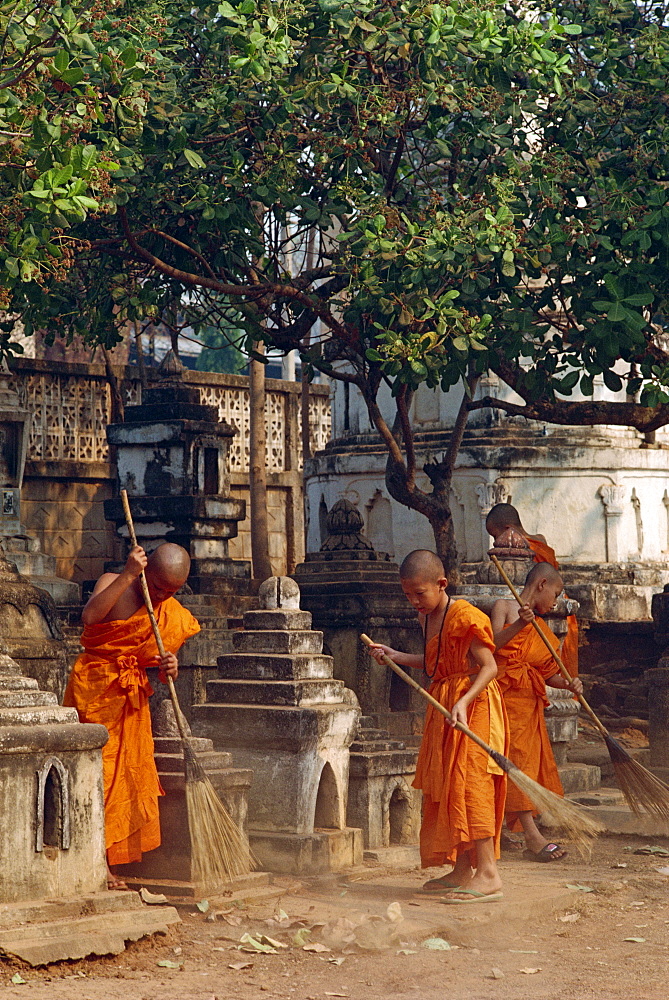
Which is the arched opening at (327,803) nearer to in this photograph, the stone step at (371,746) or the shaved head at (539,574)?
the stone step at (371,746)

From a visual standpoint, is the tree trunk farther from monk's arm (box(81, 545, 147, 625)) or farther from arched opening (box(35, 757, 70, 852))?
arched opening (box(35, 757, 70, 852))

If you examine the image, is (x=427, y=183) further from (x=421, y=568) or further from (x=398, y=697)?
(x=421, y=568)

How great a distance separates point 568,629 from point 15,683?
5428 millimetres

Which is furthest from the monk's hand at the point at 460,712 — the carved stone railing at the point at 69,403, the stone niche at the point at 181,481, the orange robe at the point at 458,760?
the carved stone railing at the point at 69,403

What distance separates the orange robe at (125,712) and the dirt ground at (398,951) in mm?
534

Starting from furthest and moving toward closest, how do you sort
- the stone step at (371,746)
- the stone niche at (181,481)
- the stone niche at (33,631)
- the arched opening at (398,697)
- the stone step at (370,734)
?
the stone niche at (181,481), the arched opening at (398,697), the stone niche at (33,631), the stone step at (370,734), the stone step at (371,746)

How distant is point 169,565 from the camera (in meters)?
7.32

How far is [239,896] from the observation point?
277 inches

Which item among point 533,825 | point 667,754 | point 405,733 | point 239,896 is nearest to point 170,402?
point 405,733

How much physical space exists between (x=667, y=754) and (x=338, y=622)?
128 inches

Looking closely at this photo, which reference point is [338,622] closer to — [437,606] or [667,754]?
[667,754]

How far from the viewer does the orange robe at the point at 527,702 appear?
880cm

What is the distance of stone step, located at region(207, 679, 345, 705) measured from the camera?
7887 millimetres

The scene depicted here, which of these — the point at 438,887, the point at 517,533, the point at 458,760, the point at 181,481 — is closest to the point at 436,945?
the point at 438,887
